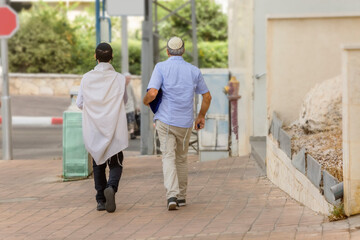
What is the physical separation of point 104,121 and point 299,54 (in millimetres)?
3011

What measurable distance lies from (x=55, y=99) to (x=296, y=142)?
22.7 m

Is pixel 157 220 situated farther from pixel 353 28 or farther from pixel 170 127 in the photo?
pixel 353 28

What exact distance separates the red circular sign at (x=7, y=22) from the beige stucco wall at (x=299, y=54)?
554cm

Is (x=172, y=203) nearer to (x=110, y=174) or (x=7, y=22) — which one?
(x=110, y=174)

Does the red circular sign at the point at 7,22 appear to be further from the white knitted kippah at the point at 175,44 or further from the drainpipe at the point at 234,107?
the white knitted kippah at the point at 175,44

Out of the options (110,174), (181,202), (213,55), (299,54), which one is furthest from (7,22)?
(213,55)

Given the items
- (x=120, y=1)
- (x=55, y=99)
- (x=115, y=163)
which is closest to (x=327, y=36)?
(x=115, y=163)

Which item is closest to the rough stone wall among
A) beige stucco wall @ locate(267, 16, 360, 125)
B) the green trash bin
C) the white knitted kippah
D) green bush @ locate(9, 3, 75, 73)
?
beige stucco wall @ locate(267, 16, 360, 125)

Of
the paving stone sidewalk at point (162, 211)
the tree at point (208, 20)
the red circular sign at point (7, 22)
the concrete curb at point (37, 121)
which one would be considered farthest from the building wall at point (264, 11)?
the tree at point (208, 20)

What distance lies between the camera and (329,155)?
849 cm

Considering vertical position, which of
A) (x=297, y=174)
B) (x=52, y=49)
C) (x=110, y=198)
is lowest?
(x=110, y=198)

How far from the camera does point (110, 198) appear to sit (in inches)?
332

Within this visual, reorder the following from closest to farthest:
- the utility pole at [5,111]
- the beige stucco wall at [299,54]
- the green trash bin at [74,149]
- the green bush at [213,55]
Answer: the beige stucco wall at [299,54] → the green trash bin at [74,149] → the utility pole at [5,111] → the green bush at [213,55]

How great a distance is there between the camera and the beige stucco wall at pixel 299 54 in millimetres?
10508
